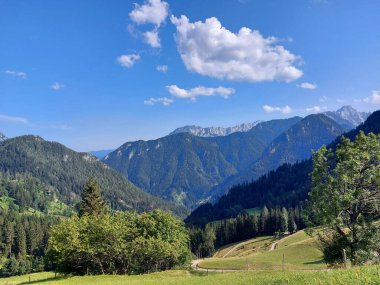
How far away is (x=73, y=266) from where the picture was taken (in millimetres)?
69875

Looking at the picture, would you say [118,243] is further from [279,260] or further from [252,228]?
[252,228]

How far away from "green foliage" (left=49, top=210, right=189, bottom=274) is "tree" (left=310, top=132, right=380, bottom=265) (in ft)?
133

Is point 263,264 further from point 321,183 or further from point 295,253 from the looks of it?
point 321,183

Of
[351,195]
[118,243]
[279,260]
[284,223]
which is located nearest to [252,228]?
[284,223]

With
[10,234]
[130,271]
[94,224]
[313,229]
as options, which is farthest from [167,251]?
[10,234]

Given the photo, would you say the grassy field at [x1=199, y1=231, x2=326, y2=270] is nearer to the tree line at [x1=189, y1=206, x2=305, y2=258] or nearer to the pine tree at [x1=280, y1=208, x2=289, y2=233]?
the pine tree at [x1=280, y1=208, x2=289, y2=233]

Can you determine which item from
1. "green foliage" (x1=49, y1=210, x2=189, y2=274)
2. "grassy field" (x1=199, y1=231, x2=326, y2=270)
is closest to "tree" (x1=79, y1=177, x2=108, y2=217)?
"green foliage" (x1=49, y1=210, x2=189, y2=274)

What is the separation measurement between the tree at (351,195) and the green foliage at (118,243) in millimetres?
40486

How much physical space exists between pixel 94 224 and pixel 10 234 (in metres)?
134

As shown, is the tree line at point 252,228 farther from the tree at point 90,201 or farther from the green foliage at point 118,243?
the green foliage at point 118,243

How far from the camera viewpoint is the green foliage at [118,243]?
213 ft

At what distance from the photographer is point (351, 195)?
36500 mm

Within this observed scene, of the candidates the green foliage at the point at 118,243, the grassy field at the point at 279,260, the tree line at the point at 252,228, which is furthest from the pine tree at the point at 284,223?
the green foliage at the point at 118,243

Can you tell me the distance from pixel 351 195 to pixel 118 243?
1811 inches
